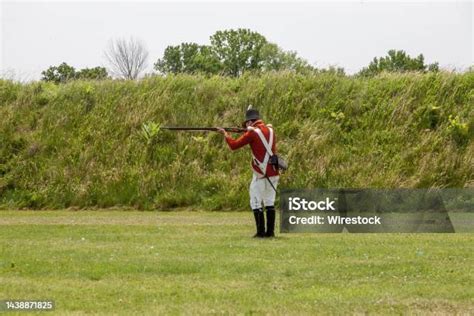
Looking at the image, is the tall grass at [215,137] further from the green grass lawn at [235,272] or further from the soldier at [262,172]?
the soldier at [262,172]

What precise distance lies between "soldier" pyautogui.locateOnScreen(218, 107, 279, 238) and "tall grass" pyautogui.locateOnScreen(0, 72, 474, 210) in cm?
884

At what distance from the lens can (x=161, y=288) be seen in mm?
9977

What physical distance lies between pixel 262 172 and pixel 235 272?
457 centimetres

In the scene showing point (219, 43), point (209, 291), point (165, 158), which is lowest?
point (209, 291)

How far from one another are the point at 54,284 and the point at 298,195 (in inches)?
331

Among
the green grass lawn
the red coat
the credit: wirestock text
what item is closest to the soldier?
the red coat

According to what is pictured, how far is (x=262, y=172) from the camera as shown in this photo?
1552 cm

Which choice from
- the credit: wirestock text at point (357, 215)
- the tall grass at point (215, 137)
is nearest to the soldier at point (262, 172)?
the credit: wirestock text at point (357, 215)

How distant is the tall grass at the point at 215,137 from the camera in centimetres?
2536

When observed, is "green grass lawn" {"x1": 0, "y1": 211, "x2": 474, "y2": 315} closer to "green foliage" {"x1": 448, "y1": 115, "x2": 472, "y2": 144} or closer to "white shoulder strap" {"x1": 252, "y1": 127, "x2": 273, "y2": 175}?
"white shoulder strap" {"x1": 252, "y1": 127, "x2": 273, "y2": 175}

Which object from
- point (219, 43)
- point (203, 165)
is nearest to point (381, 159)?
point (203, 165)

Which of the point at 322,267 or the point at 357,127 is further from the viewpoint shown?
the point at 357,127

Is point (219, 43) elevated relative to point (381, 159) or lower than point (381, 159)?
elevated

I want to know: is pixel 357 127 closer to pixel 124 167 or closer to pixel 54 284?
pixel 124 167
